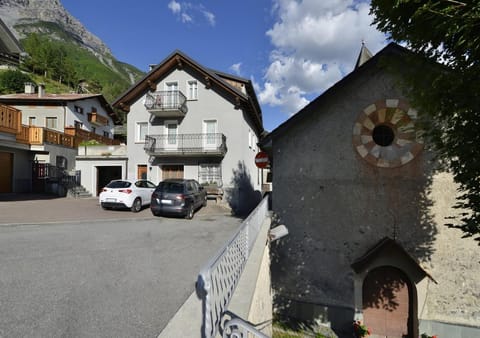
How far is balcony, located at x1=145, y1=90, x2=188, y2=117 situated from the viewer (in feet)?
49.0

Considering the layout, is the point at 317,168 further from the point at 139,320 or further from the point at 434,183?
the point at 139,320

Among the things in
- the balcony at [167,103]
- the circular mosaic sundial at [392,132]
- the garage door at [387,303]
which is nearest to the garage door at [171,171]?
the balcony at [167,103]

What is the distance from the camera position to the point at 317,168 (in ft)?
21.0

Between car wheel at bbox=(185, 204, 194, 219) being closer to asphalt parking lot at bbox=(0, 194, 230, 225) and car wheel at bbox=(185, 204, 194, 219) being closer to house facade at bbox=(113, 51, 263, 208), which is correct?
asphalt parking lot at bbox=(0, 194, 230, 225)

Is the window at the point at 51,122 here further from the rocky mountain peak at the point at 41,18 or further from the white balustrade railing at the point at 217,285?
the rocky mountain peak at the point at 41,18

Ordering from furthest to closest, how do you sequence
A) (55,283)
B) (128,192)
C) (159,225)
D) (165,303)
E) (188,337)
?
(128,192)
(159,225)
(55,283)
(165,303)
(188,337)

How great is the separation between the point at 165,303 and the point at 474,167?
4.72 meters

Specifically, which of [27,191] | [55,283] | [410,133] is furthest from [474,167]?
[27,191]

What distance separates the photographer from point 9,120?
12609 millimetres

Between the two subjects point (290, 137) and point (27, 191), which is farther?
point (27, 191)

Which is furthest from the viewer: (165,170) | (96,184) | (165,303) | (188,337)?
(96,184)

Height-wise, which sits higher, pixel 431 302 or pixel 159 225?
pixel 159 225

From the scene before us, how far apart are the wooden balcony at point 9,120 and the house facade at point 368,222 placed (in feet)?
A: 49.2

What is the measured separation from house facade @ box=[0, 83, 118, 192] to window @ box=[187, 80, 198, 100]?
32.9 feet
